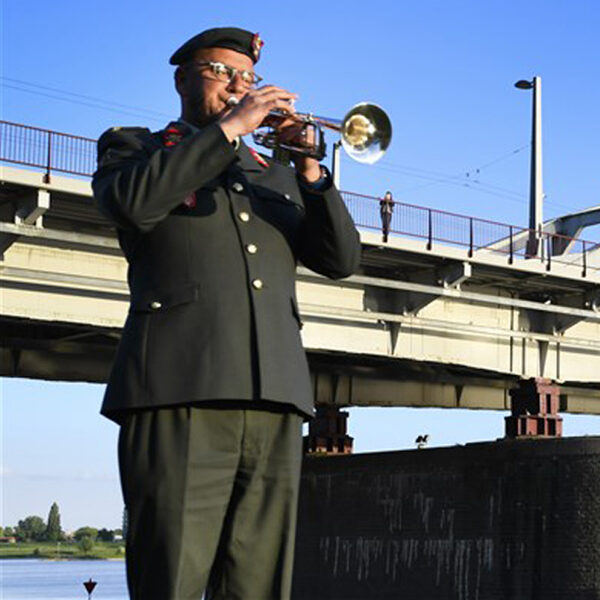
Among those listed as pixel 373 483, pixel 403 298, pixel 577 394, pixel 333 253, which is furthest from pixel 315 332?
pixel 333 253

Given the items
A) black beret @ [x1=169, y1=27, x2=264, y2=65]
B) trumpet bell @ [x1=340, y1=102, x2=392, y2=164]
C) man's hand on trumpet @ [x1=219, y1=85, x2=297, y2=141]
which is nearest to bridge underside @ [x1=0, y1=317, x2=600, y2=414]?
trumpet bell @ [x1=340, y1=102, x2=392, y2=164]

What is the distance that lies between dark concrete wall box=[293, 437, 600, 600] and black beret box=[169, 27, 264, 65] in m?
22.4

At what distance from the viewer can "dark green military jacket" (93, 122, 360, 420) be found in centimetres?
421

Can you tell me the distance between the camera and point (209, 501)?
4160 mm

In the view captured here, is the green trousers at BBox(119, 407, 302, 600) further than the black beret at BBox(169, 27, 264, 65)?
No

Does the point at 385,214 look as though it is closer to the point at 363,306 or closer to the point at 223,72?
the point at 363,306

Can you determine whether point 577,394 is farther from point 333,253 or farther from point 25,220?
point 333,253

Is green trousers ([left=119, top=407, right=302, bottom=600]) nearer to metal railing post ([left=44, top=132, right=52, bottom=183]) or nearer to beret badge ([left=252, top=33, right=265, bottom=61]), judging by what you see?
beret badge ([left=252, top=33, right=265, bottom=61])

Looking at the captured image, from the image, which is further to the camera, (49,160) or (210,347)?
(49,160)

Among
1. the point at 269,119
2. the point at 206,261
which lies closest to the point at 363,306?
the point at 269,119

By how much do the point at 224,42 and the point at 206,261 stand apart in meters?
0.72

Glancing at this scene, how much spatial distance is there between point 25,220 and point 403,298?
903cm

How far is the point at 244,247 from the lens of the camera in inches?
173

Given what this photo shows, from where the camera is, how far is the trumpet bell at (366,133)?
526 centimetres
